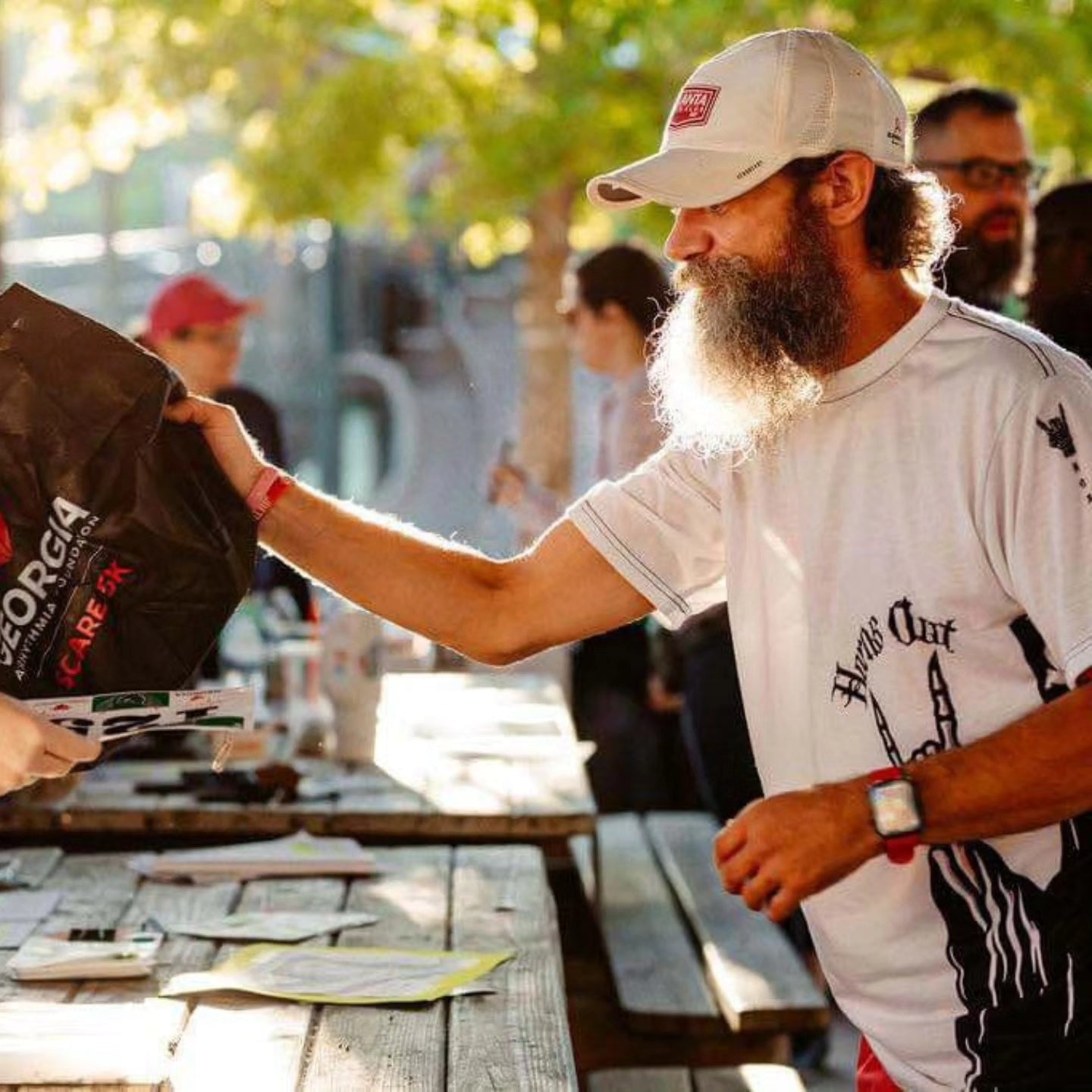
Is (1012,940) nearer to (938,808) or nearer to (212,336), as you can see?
(938,808)

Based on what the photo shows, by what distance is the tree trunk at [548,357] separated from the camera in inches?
492

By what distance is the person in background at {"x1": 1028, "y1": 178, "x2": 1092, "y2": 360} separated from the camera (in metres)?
4.78

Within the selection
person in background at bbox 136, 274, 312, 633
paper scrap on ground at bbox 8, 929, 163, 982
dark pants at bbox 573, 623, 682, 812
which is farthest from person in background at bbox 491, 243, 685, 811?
paper scrap on ground at bbox 8, 929, 163, 982

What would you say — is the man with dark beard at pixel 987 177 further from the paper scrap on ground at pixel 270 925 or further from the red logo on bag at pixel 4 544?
the red logo on bag at pixel 4 544

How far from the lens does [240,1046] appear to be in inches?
130

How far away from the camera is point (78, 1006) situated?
3.36 metres

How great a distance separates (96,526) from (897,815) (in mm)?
1374

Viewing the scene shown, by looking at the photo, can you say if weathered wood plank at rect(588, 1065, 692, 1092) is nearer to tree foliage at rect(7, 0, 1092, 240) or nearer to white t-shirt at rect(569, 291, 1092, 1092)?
white t-shirt at rect(569, 291, 1092, 1092)

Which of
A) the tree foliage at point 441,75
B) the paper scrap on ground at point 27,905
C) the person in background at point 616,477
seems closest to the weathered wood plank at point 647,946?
the person in background at point 616,477

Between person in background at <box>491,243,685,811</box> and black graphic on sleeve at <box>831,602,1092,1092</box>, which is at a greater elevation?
person in background at <box>491,243,685,811</box>

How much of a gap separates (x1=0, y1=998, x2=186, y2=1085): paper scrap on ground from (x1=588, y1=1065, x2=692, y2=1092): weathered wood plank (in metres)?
1.88

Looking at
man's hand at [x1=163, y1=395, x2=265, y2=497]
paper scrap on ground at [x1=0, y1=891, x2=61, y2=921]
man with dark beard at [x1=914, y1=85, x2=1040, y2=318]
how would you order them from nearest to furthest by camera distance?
man's hand at [x1=163, y1=395, x2=265, y2=497] → paper scrap on ground at [x1=0, y1=891, x2=61, y2=921] → man with dark beard at [x1=914, y1=85, x2=1040, y2=318]

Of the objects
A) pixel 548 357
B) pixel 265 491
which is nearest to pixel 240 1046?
pixel 265 491

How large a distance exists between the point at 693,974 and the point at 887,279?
2.75m
